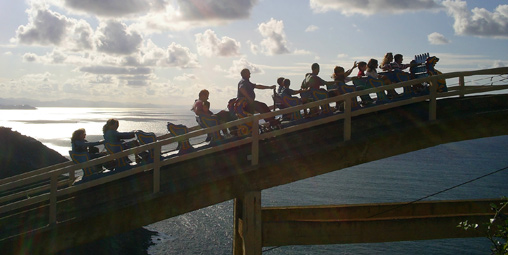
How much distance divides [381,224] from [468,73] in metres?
4.16

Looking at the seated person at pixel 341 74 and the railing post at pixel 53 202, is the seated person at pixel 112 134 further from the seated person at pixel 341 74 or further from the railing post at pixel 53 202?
the seated person at pixel 341 74

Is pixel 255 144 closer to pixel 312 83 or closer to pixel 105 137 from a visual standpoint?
pixel 312 83

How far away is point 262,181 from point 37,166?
62.1 meters

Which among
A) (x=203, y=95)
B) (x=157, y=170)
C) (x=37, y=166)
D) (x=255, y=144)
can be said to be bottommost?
(x=37, y=166)

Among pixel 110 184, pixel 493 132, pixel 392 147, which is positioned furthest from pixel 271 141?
pixel 493 132

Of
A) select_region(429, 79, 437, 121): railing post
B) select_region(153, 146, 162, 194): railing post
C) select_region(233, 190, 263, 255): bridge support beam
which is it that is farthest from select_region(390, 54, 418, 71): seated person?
select_region(153, 146, 162, 194): railing post

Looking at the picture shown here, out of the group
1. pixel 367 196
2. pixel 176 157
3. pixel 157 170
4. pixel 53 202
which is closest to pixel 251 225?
pixel 176 157

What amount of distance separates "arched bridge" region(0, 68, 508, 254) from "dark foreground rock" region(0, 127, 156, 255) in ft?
137

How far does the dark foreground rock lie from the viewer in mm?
51569

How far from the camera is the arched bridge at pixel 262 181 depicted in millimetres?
8414

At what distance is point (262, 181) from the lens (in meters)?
9.52

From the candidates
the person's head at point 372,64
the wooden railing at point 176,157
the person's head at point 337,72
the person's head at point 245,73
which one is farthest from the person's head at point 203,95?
the person's head at point 372,64

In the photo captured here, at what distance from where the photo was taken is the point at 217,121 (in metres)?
10.5

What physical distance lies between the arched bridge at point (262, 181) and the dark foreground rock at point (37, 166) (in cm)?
4182
